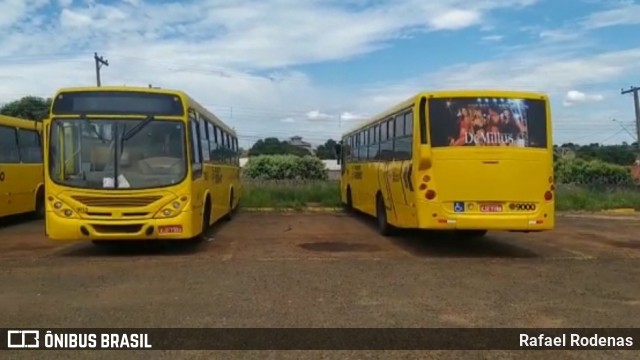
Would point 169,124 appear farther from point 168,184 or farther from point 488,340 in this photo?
point 488,340

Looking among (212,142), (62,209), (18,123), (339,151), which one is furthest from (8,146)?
(339,151)

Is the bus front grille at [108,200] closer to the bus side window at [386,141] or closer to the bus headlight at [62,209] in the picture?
the bus headlight at [62,209]

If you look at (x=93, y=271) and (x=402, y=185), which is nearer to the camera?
(x=93, y=271)

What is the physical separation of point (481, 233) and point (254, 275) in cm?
726

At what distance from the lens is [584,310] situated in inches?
302

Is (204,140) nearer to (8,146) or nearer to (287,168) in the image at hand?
(8,146)

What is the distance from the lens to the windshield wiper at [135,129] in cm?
1192

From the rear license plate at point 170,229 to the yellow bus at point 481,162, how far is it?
4.08 m

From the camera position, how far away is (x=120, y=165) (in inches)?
462

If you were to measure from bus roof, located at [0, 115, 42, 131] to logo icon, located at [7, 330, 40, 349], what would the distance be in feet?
41.4

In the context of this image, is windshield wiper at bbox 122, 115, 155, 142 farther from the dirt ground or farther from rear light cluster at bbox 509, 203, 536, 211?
rear light cluster at bbox 509, 203, 536, 211

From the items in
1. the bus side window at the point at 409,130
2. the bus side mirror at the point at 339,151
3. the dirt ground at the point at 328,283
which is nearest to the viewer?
the dirt ground at the point at 328,283

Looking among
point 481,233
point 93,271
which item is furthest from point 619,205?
point 93,271

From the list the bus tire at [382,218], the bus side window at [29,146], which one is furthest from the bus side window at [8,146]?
the bus tire at [382,218]
